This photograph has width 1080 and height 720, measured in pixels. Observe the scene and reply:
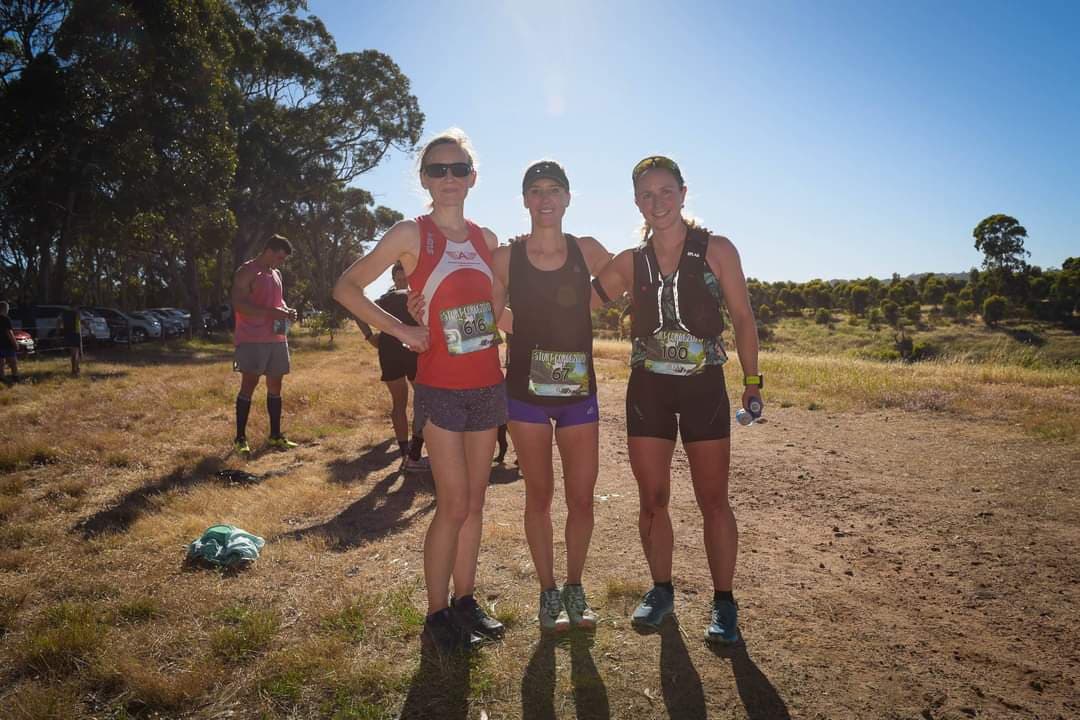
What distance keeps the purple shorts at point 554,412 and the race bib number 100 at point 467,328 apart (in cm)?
38

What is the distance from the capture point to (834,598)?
12.8 feet

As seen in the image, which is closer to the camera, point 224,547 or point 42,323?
point 224,547

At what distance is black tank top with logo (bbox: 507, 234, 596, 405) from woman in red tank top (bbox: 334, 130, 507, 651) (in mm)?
151

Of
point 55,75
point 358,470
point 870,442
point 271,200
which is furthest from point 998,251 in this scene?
point 55,75

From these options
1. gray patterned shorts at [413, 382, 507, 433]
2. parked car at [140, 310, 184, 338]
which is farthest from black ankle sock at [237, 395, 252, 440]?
parked car at [140, 310, 184, 338]

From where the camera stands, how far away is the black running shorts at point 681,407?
331 cm

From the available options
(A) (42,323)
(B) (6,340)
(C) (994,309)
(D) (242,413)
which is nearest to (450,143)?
(D) (242,413)

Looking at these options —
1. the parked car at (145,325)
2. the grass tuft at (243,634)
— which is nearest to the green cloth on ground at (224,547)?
the grass tuft at (243,634)

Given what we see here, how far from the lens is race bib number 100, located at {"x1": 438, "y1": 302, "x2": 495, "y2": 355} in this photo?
3.17 m

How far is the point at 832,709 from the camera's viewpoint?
2791 millimetres

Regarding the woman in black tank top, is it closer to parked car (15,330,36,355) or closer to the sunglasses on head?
the sunglasses on head

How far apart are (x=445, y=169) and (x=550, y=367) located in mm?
1201

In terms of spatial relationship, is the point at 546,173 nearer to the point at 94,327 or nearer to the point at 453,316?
the point at 453,316

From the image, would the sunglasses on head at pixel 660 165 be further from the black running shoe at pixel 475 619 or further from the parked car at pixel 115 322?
the parked car at pixel 115 322
